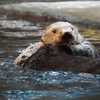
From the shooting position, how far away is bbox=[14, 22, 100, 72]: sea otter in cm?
604

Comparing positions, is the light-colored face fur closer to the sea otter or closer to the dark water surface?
the sea otter

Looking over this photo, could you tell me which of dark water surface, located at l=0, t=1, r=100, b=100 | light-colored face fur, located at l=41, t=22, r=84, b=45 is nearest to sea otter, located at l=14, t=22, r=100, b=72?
light-colored face fur, located at l=41, t=22, r=84, b=45

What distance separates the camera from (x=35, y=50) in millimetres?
6570

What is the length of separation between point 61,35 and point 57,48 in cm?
28

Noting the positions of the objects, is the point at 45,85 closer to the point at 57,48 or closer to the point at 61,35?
the point at 57,48

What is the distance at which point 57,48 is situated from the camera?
619 centimetres

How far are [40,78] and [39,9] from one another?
1161 centimetres

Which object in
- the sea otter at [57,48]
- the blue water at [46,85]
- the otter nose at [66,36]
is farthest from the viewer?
the otter nose at [66,36]

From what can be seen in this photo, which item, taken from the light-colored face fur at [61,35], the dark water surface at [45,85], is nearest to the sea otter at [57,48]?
the light-colored face fur at [61,35]

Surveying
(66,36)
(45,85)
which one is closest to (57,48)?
(66,36)

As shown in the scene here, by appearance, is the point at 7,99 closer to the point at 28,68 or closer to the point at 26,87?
the point at 26,87

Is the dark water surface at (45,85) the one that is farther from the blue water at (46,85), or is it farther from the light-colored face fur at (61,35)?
the light-colored face fur at (61,35)

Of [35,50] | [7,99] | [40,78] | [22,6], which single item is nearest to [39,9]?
[22,6]

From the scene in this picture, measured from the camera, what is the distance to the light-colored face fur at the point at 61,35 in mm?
6328
